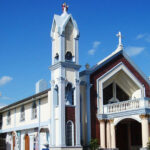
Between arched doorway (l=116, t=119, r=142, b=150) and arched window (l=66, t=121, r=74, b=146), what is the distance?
20.8 feet

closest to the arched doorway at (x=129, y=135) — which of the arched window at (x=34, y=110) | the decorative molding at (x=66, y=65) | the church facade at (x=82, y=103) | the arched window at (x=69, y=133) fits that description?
the church facade at (x=82, y=103)

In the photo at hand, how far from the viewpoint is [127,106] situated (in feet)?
87.2

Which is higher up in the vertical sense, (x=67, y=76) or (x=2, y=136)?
(x=67, y=76)

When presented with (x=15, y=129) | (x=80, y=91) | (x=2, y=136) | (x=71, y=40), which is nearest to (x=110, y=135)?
(x=80, y=91)

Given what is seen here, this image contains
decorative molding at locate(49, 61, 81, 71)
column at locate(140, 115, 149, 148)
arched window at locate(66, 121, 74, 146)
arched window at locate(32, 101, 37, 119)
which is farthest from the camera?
arched window at locate(32, 101, 37, 119)

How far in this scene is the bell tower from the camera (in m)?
25.7

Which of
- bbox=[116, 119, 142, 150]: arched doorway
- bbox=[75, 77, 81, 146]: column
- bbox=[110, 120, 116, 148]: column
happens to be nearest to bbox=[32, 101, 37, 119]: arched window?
bbox=[75, 77, 81, 146]: column

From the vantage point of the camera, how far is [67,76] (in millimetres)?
26766

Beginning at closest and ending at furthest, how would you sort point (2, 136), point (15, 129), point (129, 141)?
point (129, 141) → point (15, 129) → point (2, 136)

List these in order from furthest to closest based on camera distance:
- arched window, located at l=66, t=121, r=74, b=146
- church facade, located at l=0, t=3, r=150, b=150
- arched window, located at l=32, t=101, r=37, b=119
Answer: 1. arched window, located at l=32, t=101, r=37, b=119
2. church facade, located at l=0, t=3, r=150, b=150
3. arched window, located at l=66, t=121, r=74, b=146

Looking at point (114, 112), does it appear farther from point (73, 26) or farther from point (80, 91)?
point (73, 26)

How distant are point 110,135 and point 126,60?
7443 millimetres

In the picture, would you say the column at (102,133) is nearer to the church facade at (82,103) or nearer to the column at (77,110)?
the church facade at (82,103)

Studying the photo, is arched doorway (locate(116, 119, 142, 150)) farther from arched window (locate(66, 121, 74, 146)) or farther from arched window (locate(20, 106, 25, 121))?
arched window (locate(20, 106, 25, 121))
